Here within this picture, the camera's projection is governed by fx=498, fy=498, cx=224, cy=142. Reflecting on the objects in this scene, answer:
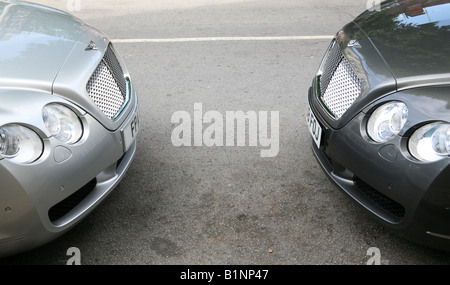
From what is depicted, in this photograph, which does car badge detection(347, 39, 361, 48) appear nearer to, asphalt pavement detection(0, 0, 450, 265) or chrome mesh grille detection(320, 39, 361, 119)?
chrome mesh grille detection(320, 39, 361, 119)

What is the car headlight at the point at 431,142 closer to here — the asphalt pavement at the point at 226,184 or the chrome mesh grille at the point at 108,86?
the asphalt pavement at the point at 226,184

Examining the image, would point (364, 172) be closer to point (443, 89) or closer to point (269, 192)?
point (443, 89)

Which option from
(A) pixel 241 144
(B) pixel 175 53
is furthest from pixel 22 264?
(B) pixel 175 53

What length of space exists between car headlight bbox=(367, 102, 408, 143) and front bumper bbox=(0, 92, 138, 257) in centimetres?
137

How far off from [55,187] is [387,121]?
164cm

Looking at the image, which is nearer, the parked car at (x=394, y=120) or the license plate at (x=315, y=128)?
the parked car at (x=394, y=120)

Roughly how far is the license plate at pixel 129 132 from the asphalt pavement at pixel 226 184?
0.48 metres

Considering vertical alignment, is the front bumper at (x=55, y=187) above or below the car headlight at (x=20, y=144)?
below

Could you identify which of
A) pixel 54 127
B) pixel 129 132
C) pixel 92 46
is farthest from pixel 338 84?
pixel 54 127

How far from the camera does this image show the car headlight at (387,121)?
2.42 meters

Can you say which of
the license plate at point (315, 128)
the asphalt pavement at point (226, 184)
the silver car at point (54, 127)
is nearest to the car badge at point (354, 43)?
the license plate at point (315, 128)

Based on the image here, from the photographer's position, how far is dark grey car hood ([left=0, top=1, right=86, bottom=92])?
2510mm

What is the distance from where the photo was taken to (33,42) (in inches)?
112

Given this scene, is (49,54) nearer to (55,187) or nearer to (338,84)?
(55,187)
